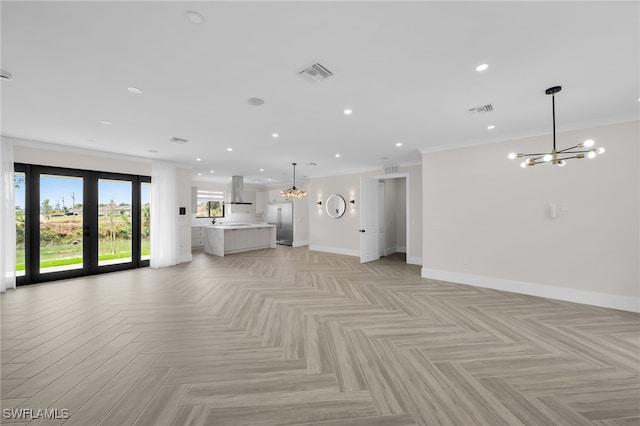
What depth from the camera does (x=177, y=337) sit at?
9.22ft

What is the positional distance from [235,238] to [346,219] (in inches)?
153

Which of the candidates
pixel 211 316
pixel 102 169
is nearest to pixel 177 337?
pixel 211 316

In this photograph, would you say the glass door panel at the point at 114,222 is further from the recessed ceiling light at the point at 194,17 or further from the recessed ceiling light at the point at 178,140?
the recessed ceiling light at the point at 194,17

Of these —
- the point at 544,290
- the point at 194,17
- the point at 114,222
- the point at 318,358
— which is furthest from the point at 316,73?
the point at 114,222

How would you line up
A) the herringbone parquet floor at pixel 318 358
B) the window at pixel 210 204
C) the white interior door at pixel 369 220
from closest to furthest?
the herringbone parquet floor at pixel 318 358 < the white interior door at pixel 369 220 < the window at pixel 210 204

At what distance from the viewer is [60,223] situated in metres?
5.14

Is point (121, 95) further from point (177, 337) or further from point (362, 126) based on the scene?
point (362, 126)

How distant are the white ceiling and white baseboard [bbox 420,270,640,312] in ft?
8.59

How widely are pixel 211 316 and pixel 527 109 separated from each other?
5113 millimetres

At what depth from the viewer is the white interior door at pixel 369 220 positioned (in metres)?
6.71

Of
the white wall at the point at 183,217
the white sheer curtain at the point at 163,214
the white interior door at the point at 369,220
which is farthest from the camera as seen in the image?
the white wall at the point at 183,217

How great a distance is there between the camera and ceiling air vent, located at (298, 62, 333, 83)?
2311mm

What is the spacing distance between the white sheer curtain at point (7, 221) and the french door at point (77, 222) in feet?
0.73

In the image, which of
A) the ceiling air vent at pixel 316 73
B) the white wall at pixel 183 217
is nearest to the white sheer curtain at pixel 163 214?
the white wall at pixel 183 217
